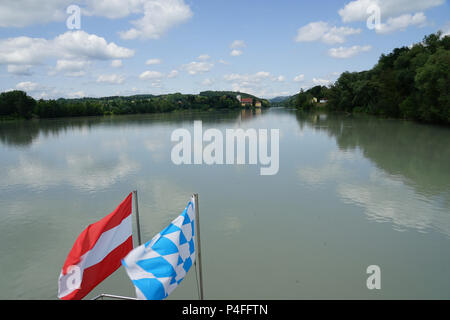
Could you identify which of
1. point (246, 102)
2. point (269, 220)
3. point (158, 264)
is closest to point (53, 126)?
point (269, 220)

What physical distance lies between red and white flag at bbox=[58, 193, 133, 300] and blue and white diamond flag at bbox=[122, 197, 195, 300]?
2.10ft

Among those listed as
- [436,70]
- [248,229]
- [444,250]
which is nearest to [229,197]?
[248,229]

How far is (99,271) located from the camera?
12.2 ft

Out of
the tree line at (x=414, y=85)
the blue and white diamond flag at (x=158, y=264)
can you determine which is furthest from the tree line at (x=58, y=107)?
the blue and white diamond flag at (x=158, y=264)

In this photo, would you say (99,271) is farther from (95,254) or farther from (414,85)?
(414,85)

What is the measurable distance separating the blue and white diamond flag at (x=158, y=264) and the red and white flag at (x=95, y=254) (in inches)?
25.3

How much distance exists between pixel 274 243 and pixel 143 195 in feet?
18.7

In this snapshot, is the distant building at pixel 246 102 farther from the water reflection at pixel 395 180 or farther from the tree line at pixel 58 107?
the water reflection at pixel 395 180

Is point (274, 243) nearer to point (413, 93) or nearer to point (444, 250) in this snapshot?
point (444, 250)

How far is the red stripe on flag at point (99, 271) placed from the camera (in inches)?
135

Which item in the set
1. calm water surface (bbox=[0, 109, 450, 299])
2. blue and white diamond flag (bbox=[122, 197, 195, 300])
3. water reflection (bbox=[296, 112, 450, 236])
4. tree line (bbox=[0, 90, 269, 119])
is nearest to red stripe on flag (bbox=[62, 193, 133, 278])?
blue and white diamond flag (bbox=[122, 197, 195, 300])

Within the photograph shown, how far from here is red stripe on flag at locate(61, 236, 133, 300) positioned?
3.42m

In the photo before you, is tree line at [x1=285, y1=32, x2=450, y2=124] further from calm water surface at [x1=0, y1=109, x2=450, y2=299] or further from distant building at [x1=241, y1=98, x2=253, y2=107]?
distant building at [x1=241, y1=98, x2=253, y2=107]

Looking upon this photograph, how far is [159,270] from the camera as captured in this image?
130 inches
